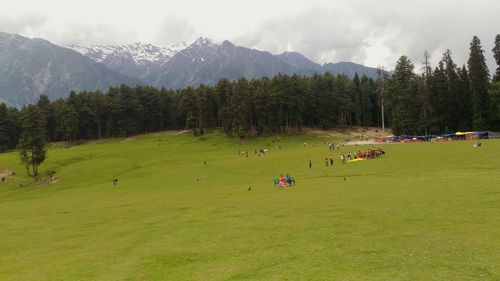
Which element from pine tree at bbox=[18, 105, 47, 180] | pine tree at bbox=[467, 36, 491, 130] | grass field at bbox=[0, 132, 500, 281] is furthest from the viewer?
pine tree at bbox=[467, 36, 491, 130]

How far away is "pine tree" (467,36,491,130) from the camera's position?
9712cm

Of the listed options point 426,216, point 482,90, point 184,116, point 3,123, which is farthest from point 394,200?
point 3,123

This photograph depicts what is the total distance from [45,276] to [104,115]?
134 metres

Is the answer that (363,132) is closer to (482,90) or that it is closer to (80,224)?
(482,90)

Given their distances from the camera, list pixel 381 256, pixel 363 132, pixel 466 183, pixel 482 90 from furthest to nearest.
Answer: pixel 363 132 → pixel 482 90 → pixel 466 183 → pixel 381 256

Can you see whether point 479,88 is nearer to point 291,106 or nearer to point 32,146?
point 291,106

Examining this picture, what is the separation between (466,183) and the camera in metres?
36.8

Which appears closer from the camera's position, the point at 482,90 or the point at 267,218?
the point at 267,218

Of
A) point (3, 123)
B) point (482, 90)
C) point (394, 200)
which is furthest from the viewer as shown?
point (3, 123)

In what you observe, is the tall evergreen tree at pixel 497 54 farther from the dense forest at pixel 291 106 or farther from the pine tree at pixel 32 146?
the pine tree at pixel 32 146

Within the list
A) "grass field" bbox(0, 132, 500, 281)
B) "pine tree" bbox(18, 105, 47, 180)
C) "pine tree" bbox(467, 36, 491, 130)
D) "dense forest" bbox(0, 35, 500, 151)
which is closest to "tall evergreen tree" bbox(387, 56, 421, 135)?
"dense forest" bbox(0, 35, 500, 151)

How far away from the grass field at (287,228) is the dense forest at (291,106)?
44385mm

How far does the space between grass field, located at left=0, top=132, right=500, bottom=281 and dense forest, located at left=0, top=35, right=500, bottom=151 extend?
146 ft

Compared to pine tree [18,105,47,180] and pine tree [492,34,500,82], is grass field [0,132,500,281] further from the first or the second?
pine tree [492,34,500,82]
